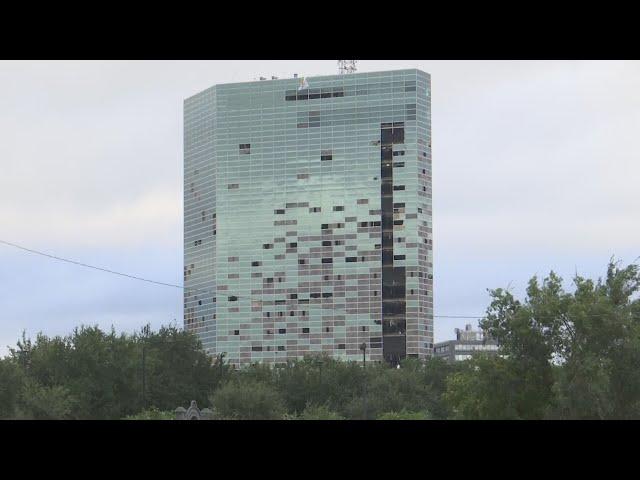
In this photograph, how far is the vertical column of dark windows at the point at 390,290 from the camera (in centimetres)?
18325

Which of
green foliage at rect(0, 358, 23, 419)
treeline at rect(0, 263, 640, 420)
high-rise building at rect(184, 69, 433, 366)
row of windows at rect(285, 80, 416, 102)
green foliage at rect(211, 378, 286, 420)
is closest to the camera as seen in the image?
treeline at rect(0, 263, 640, 420)

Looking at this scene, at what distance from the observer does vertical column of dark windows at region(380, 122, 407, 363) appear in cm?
18325

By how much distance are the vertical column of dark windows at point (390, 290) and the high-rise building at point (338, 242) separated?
18cm

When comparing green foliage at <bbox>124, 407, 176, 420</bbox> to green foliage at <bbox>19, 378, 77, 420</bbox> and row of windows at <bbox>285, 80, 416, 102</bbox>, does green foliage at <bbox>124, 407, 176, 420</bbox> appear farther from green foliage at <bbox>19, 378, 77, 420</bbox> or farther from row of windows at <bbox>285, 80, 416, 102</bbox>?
row of windows at <bbox>285, 80, 416, 102</bbox>

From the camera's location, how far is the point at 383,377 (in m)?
94.1

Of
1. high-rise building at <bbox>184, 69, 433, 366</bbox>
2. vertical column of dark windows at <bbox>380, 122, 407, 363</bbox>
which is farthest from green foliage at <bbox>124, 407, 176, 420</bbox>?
high-rise building at <bbox>184, 69, 433, 366</bbox>

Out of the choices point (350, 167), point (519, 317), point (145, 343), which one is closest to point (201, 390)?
point (145, 343)

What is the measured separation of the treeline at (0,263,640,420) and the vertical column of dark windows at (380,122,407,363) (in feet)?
243
